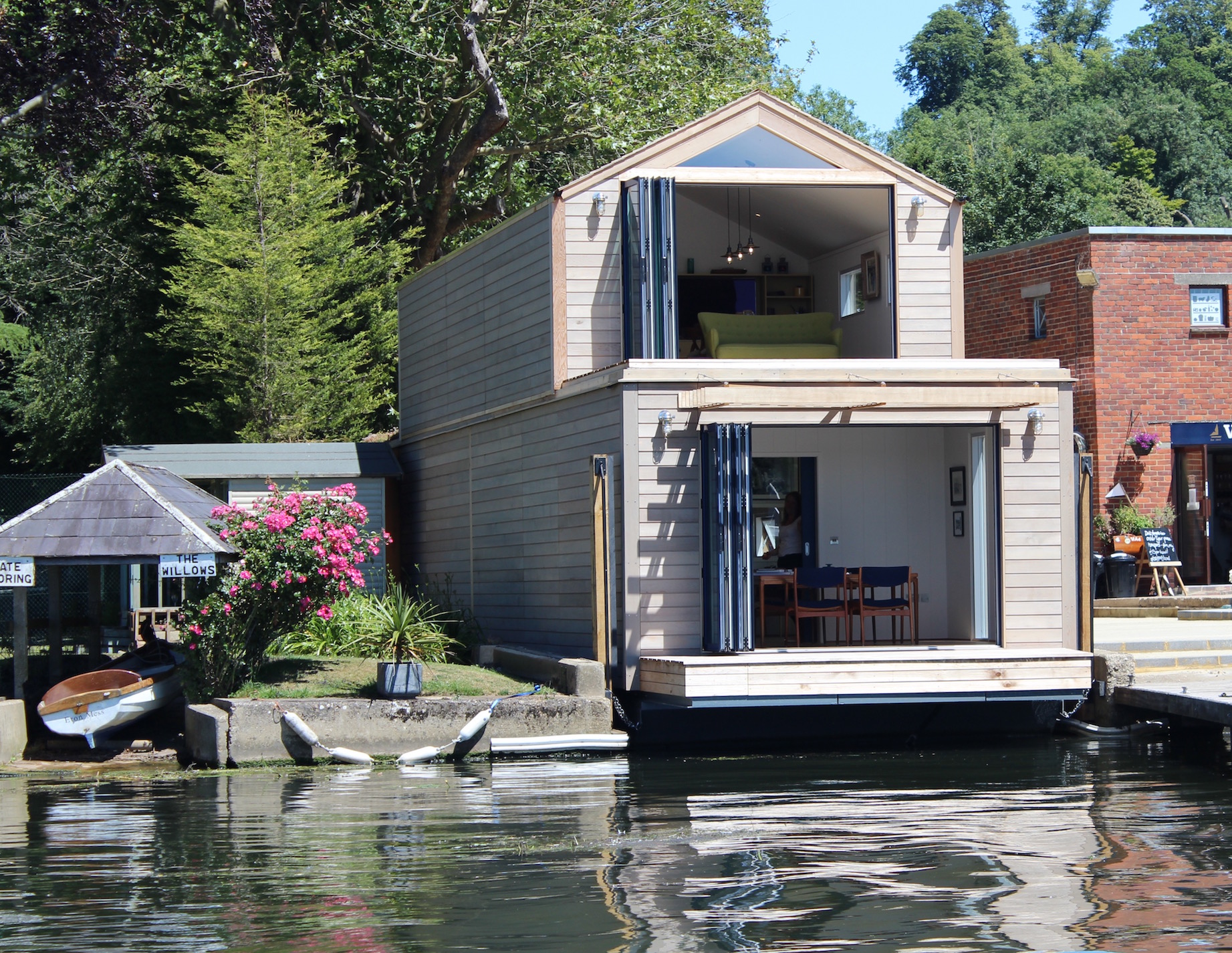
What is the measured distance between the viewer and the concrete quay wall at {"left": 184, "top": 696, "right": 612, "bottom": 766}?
45.9 feet

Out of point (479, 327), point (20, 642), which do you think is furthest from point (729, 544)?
point (20, 642)

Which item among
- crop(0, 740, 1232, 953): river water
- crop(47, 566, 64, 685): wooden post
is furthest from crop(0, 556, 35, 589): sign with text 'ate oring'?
crop(0, 740, 1232, 953): river water

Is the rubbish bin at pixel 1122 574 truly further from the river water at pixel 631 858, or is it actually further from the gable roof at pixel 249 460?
the gable roof at pixel 249 460

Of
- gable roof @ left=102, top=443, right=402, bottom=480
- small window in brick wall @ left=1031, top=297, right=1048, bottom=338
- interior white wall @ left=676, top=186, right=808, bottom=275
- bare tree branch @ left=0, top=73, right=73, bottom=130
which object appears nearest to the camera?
interior white wall @ left=676, top=186, right=808, bottom=275

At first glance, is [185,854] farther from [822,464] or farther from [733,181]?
[733,181]

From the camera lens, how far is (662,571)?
49.3 feet

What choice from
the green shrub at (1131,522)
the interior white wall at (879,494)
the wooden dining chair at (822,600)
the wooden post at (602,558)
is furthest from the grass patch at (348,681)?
the green shrub at (1131,522)

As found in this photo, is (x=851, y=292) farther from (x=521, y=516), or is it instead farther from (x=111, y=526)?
(x=111, y=526)

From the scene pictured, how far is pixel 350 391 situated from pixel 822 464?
491 inches

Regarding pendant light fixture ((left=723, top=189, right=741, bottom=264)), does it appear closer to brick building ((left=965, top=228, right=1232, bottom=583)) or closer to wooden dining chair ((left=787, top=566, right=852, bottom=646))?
wooden dining chair ((left=787, top=566, right=852, bottom=646))

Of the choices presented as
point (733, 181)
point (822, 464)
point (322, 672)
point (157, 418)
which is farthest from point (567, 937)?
point (157, 418)

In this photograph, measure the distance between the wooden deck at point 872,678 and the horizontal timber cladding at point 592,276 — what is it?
439cm

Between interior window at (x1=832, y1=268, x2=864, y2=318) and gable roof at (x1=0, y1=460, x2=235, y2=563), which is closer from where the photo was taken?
gable roof at (x1=0, y1=460, x2=235, y2=563)

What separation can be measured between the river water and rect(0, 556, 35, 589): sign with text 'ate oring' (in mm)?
2088
